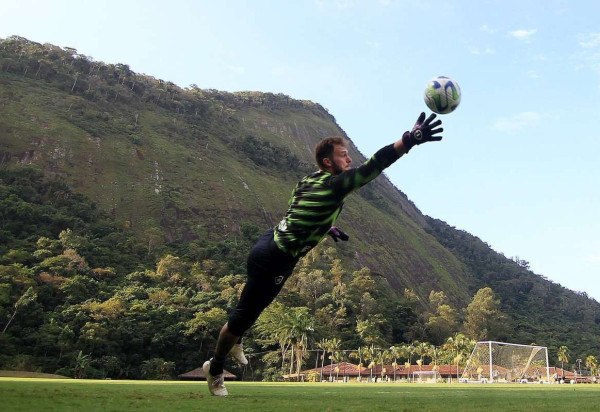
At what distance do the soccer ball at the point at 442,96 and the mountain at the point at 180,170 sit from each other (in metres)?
110

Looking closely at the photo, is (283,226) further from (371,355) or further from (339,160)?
(371,355)

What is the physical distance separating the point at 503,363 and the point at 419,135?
78008 mm

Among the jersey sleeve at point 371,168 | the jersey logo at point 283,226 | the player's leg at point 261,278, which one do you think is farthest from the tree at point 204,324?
the jersey sleeve at point 371,168

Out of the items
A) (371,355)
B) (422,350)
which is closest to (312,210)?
(371,355)

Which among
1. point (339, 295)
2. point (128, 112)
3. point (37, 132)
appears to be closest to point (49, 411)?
point (339, 295)

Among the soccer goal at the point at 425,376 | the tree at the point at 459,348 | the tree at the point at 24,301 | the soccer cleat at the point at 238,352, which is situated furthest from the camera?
the tree at the point at 459,348

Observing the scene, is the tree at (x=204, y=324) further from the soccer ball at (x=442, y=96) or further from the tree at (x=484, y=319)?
the soccer ball at (x=442, y=96)

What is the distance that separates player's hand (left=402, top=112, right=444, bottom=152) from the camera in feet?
16.2

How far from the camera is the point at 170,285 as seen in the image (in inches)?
3607

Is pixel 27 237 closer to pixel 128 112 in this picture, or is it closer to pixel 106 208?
pixel 106 208

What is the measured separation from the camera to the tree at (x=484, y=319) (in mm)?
122750

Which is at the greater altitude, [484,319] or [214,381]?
[484,319]

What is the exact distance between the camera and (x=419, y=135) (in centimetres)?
494

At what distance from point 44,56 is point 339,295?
375 ft
